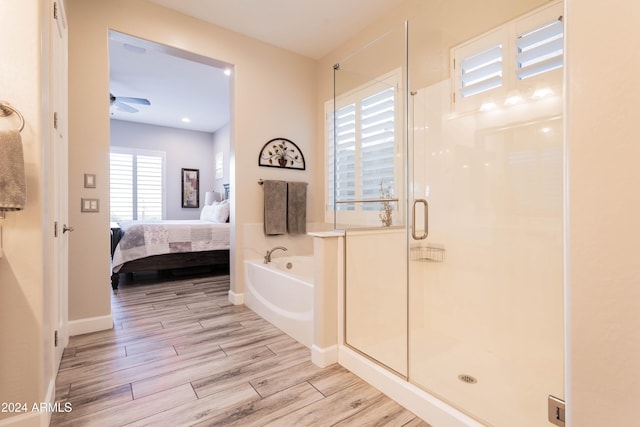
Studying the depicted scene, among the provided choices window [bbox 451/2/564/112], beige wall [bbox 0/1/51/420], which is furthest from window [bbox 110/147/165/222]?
window [bbox 451/2/564/112]

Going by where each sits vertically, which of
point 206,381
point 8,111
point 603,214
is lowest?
point 206,381

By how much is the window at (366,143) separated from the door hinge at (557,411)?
1.55 m

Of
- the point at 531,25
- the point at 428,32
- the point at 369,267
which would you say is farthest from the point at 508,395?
the point at 428,32

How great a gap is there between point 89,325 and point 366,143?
292cm

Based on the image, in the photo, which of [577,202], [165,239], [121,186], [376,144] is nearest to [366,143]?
[376,144]

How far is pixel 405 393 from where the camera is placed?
155 centimetres

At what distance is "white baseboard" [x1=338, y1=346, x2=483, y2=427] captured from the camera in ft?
4.40

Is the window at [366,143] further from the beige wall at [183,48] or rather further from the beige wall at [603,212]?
the beige wall at [603,212]

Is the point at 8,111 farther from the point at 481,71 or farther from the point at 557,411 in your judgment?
the point at 481,71

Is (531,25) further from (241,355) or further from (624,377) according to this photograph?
(241,355)

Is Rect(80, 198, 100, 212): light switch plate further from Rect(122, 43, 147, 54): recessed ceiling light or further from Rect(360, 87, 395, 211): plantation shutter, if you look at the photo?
Rect(360, 87, 395, 211): plantation shutter

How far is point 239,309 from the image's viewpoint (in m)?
3.07

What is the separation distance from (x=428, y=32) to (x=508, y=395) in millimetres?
2569

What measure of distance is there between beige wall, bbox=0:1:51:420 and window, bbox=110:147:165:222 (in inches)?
229
